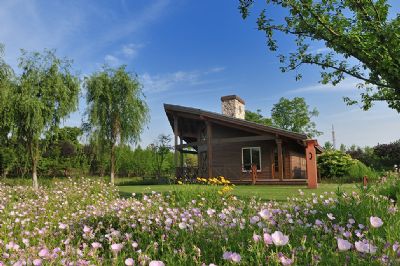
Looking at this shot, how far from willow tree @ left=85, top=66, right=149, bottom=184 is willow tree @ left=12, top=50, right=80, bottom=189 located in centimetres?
426

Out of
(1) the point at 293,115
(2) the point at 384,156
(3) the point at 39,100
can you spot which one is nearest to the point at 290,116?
(1) the point at 293,115

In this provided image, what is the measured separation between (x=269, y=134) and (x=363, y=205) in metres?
17.3

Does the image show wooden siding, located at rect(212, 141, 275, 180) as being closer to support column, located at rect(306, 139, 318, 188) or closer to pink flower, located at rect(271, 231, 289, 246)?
support column, located at rect(306, 139, 318, 188)

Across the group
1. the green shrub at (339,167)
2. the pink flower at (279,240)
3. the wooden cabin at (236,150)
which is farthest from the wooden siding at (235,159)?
the pink flower at (279,240)

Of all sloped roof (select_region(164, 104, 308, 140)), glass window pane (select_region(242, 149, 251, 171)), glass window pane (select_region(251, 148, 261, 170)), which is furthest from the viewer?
glass window pane (select_region(242, 149, 251, 171))

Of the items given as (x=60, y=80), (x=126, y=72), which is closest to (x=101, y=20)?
(x=60, y=80)

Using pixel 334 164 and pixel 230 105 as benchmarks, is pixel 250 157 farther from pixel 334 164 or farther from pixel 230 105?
pixel 334 164

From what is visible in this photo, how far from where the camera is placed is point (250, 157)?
23203 mm

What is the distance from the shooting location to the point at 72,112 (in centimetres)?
1781

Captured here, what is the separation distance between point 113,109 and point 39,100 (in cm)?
624

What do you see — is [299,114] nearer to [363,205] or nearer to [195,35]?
[195,35]

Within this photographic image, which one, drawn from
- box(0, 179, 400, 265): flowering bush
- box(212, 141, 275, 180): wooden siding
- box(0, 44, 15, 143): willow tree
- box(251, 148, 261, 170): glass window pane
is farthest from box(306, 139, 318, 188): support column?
box(0, 44, 15, 143): willow tree

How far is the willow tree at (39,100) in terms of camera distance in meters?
16.1

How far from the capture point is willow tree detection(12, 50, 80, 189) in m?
16.1
